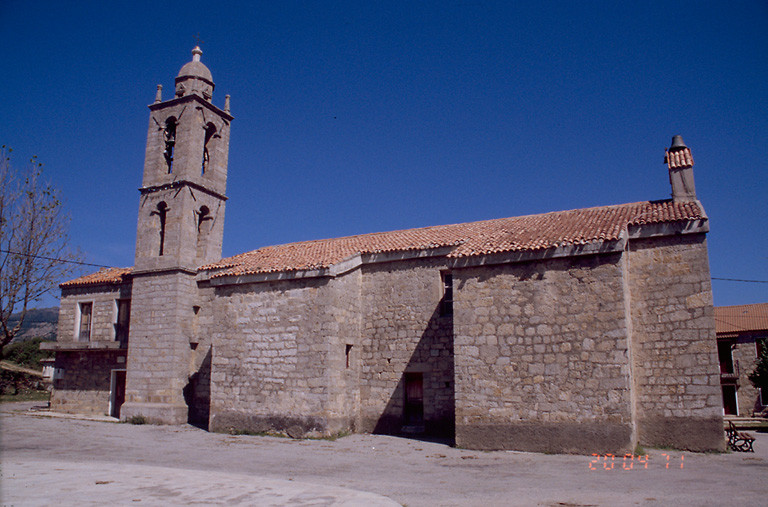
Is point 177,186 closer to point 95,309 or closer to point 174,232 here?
point 174,232

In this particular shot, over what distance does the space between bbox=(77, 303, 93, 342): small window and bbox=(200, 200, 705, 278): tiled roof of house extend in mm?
6353

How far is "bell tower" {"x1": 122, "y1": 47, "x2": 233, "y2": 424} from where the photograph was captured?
18.5 m

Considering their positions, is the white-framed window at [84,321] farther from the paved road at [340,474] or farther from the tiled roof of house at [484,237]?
the paved road at [340,474]

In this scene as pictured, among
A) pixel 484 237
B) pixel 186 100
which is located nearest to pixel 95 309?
pixel 186 100

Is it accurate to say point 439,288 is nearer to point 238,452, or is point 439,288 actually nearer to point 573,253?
point 573,253

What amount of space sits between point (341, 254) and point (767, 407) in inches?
1024

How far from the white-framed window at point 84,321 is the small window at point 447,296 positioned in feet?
48.9

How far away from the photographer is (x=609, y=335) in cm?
1189

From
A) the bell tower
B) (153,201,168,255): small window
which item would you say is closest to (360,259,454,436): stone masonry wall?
the bell tower

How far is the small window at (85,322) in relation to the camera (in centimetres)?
2169

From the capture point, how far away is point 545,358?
40.6 feet

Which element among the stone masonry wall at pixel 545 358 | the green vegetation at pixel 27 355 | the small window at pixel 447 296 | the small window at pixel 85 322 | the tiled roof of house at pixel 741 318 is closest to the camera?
the stone masonry wall at pixel 545 358

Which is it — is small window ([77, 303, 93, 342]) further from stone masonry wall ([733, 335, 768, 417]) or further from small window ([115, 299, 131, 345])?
stone masonry wall ([733, 335, 768, 417])
